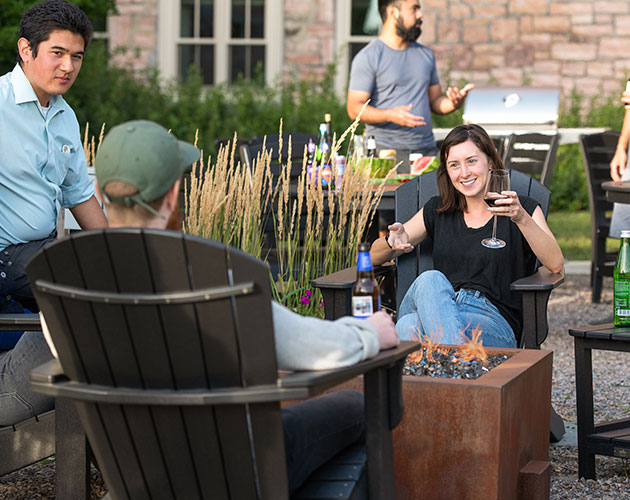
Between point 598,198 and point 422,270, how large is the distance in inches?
129

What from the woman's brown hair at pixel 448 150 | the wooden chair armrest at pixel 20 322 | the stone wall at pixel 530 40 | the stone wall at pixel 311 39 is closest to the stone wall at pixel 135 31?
the stone wall at pixel 311 39

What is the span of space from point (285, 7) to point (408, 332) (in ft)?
34.1

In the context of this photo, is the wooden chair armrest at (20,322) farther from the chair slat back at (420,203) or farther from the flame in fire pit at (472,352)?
the chair slat back at (420,203)

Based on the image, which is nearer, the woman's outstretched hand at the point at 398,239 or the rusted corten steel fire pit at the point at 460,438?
the rusted corten steel fire pit at the point at 460,438

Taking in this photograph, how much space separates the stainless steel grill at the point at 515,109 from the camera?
29.1 feet

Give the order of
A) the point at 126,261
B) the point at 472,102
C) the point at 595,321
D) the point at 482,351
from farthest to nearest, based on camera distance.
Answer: the point at 472,102 → the point at 595,321 → the point at 482,351 → the point at 126,261

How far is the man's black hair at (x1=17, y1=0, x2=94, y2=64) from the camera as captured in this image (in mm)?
3578

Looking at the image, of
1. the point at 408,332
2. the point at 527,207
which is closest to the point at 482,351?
the point at 408,332

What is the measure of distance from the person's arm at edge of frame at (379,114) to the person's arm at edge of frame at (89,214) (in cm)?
238

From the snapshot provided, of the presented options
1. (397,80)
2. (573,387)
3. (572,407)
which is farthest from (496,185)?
(397,80)

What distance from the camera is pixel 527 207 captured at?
4.01 m

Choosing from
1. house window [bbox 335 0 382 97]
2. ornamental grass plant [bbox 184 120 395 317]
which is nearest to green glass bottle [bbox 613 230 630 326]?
ornamental grass plant [bbox 184 120 395 317]

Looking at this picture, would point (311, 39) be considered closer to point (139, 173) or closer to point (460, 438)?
point (460, 438)

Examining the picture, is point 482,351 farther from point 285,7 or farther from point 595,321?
point 285,7
